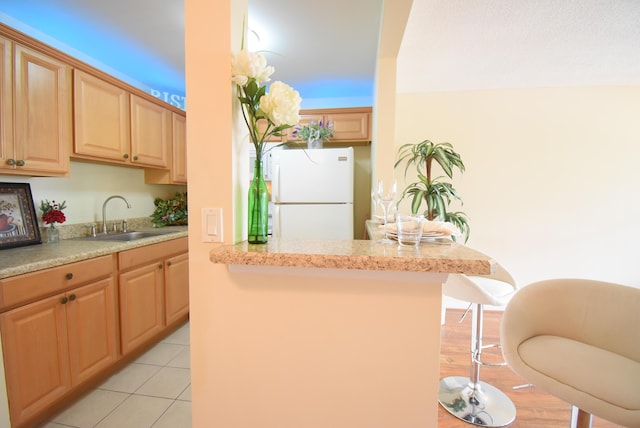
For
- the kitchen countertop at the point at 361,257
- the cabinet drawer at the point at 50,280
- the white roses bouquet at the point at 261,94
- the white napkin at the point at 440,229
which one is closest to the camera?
the kitchen countertop at the point at 361,257

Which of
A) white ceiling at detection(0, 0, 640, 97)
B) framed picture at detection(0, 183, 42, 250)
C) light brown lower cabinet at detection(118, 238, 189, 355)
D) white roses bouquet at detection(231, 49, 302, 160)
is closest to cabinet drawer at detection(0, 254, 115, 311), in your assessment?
light brown lower cabinet at detection(118, 238, 189, 355)

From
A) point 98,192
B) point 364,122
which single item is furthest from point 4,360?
point 364,122

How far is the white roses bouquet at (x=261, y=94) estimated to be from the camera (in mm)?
762

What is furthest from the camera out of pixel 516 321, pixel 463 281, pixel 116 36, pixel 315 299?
pixel 116 36

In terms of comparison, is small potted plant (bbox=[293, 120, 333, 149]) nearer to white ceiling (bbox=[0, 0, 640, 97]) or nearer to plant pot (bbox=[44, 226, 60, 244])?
white ceiling (bbox=[0, 0, 640, 97])

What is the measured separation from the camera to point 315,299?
0.78 meters

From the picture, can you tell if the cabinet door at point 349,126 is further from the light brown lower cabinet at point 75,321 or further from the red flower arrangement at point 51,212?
the red flower arrangement at point 51,212

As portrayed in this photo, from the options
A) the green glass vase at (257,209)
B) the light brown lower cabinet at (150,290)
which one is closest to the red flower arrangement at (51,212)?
the light brown lower cabinet at (150,290)

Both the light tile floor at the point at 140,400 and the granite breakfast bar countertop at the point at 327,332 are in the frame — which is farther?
the light tile floor at the point at 140,400

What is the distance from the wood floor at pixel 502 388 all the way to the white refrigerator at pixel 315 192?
4.18 feet

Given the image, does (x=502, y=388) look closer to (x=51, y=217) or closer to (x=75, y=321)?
(x=75, y=321)

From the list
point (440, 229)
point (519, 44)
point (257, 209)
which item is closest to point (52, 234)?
point (257, 209)

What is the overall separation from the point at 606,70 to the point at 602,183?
104cm

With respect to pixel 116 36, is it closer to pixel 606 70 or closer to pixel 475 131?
pixel 475 131
